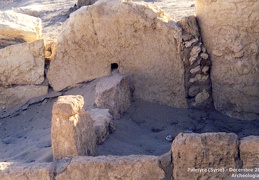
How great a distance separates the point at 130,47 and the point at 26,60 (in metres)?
1.37

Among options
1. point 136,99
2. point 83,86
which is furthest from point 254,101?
point 83,86

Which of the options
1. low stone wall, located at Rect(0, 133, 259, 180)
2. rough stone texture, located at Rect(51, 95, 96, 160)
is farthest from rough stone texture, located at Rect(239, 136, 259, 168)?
rough stone texture, located at Rect(51, 95, 96, 160)

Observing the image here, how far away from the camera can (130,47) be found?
6.79 metres

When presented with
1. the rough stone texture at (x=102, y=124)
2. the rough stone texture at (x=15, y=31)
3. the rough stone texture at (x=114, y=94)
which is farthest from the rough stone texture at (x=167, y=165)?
the rough stone texture at (x=15, y=31)

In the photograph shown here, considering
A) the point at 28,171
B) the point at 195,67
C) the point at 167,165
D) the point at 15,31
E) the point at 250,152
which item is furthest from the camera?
the point at 15,31

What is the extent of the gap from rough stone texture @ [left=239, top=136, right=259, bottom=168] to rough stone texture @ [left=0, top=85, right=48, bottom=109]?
339 cm

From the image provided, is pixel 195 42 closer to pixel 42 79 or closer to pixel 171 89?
pixel 171 89

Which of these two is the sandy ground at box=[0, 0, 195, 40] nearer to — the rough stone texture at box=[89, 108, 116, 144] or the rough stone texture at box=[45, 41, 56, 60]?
the rough stone texture at box=[45, 41, 56, 60]

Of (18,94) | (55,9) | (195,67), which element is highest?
(195,67)

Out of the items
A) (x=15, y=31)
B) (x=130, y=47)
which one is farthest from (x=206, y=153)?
(x=15, y=31)

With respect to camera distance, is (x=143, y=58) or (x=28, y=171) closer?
(x=28, y=171)

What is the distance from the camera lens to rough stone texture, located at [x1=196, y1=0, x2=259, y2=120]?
627 cm

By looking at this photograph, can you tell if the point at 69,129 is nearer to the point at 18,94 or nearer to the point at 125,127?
the point at 125,127

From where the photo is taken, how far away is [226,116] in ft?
21.7
